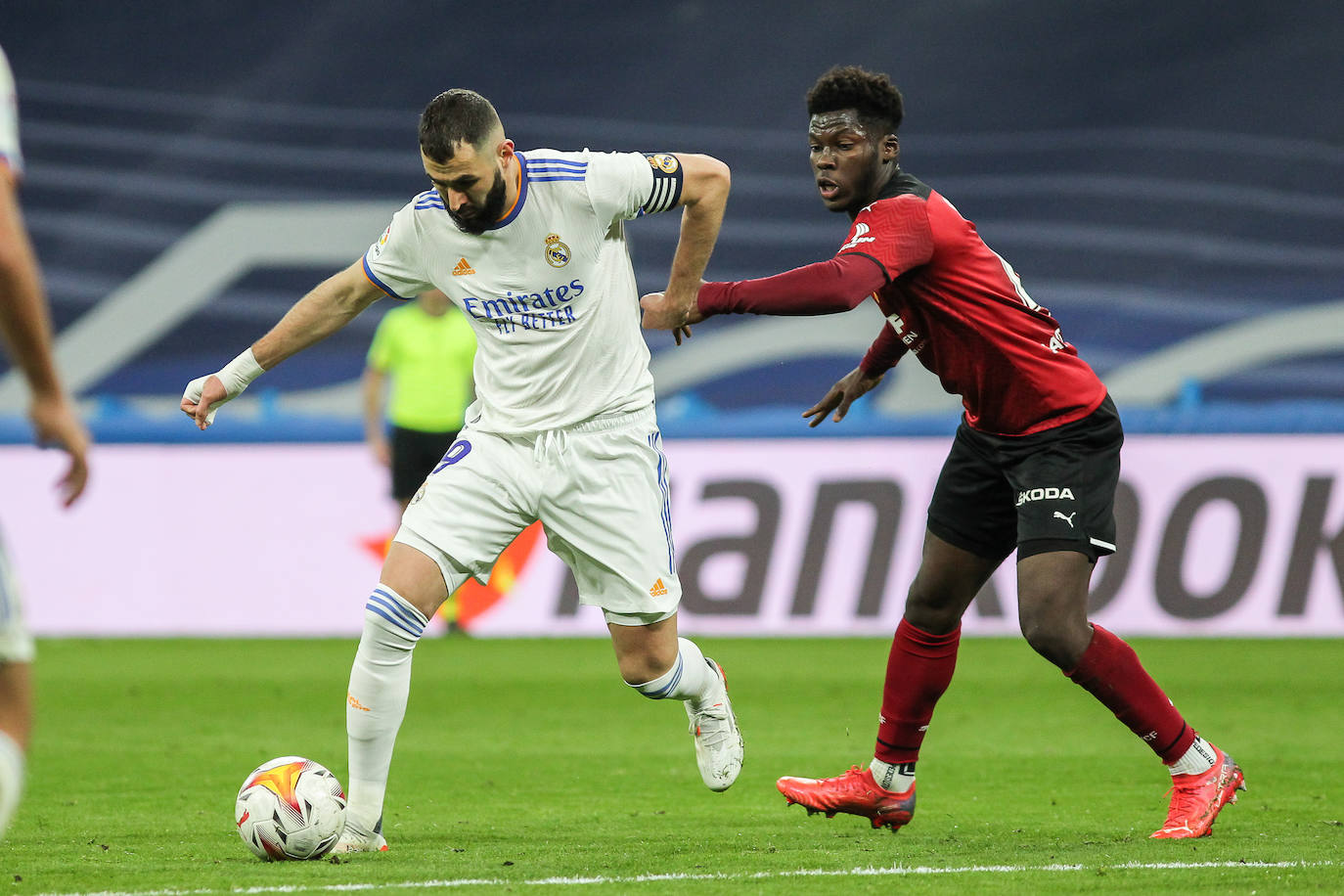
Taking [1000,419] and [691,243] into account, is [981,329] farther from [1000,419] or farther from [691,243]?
[691,243]

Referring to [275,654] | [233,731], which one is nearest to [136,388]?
→ [275,654]

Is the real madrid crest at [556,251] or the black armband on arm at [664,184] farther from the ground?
the black armband on arm at [664,184]

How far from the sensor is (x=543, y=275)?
5.01 meters

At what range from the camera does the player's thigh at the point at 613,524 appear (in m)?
5.09

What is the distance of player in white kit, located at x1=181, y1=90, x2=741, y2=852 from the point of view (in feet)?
16.1

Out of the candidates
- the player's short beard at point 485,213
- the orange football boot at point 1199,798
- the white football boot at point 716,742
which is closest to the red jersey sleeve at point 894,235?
the player's short beard at point 485,213

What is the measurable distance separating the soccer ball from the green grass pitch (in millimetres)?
71

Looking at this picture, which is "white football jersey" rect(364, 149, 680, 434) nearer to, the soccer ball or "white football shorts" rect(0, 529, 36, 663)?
the soccer ball

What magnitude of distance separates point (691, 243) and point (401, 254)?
0.85 meters

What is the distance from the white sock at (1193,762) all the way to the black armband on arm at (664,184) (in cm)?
220

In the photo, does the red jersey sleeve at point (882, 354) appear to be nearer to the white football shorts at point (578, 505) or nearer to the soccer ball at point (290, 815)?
the white football shorts at point (578, 505)

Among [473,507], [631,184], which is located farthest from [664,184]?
[473,507]

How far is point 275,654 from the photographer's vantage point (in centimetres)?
1084

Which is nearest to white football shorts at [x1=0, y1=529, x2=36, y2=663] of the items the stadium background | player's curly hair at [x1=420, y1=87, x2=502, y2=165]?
player's curly hair at [x1=420, y1=87, x2=502, y2=165]
